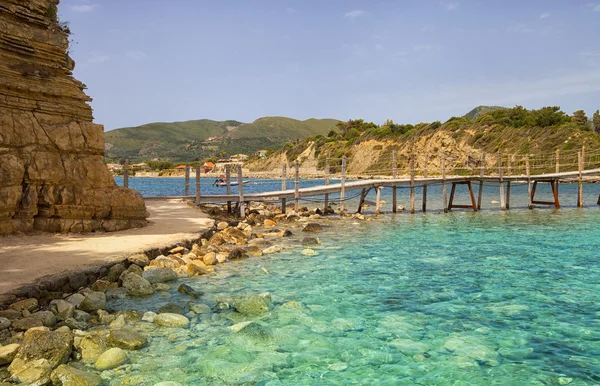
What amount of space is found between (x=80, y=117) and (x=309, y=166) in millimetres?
75013

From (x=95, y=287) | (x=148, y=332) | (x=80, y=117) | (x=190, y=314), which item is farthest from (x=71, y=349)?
(x=80, y=117)

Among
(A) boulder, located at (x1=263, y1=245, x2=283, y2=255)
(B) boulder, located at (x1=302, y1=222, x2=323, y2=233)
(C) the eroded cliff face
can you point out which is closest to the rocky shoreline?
(A) boulder, located at (x1=263, y1=245, x2=283, y2=255)

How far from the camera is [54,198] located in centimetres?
1182

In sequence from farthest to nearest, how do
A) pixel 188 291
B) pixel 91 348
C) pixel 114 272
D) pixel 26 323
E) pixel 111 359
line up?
pixel 114 272 < pixel 188 291 < pixel 26 323 < pixel 91 348 < pixel 111 359

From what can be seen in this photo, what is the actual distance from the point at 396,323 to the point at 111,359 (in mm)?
4059

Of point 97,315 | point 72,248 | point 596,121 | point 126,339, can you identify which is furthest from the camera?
point 596,121

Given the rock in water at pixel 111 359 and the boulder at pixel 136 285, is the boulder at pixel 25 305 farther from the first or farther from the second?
the rock in water at pixel 111 359

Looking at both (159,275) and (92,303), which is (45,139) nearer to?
(159,275)

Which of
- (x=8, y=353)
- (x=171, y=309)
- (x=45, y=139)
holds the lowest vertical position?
(x=171, y=309)

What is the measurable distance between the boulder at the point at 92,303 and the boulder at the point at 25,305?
0.68m

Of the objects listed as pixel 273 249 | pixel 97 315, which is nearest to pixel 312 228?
pixel 273 249

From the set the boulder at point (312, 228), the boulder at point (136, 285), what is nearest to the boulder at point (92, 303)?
the boulder at point (136, 285)

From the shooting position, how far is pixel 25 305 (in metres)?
6.65

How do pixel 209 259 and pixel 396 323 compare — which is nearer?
pixel 396 323
